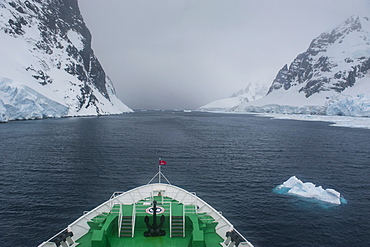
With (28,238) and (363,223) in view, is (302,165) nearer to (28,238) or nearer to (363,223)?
(363,223)

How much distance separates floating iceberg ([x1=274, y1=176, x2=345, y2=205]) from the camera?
27.3m

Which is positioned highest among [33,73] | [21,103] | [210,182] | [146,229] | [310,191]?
[33,73]

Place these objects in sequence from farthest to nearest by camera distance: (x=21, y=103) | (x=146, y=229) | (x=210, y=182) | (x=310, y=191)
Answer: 1. (x=21, y=103)
2. (x=210, y=182)
3. (x=310, y=191)
4. (x=146, y=229)

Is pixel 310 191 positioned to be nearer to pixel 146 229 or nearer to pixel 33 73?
pixel 146 229

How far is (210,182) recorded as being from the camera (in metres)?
34.2

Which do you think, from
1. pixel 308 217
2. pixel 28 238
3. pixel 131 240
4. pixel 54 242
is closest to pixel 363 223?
pixel 308 217

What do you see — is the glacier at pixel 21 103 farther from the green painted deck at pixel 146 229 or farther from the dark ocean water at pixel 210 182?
the green painted deck at pixel 146 229

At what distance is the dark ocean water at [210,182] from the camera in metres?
21.2

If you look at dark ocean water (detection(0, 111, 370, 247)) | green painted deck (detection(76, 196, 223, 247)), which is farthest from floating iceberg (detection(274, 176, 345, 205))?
green painted deck (detection(76, 196, 223, 247))

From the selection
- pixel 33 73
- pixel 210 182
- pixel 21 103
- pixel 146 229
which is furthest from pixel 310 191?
pixel 33 73

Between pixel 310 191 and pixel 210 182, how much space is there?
13.6 metres

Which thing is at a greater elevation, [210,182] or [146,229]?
[146,229]

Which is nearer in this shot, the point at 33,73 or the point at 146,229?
the point at 146,229

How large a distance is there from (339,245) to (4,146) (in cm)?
6976
